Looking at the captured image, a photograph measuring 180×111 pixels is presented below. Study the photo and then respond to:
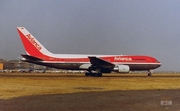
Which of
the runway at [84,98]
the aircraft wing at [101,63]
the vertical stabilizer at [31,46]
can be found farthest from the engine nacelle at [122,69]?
the runway at [84,98]

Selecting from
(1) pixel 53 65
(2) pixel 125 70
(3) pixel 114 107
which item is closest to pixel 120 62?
(2) pixel 125 70

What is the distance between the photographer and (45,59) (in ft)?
131

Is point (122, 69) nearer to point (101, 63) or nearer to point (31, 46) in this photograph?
point (101, 63)

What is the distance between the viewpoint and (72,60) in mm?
40094

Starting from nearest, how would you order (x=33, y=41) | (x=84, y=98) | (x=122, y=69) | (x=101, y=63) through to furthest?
1. (x=84, y=98)
2. (x=122, y=69)
3. (x=101, y=63)
4. (x=33, y=41)

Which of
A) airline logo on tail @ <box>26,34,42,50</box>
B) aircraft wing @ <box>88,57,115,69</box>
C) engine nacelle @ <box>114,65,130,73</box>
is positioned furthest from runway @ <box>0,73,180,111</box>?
airline logo on tail @ <box>26,34,42,50</box>

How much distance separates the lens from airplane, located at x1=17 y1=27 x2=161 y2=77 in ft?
130

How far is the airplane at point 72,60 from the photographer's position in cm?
3972

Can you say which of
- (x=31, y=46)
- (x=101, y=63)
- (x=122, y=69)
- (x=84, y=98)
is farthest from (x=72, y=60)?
(x=84, y=98)

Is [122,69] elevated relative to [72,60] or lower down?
lower down

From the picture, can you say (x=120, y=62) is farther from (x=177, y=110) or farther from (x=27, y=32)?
(x=177, y=110)

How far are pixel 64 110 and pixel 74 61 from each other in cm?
3070

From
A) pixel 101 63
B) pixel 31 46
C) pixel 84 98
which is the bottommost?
pixel 84 98

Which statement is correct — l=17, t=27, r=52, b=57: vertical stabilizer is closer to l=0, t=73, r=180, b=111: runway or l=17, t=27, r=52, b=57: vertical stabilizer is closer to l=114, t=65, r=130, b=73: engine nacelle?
l=114, t=65, r=130, b=73: engine nacelle
